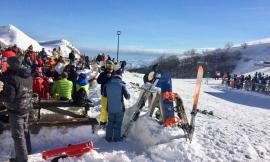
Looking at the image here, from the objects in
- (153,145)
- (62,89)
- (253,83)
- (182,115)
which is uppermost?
(62,89)

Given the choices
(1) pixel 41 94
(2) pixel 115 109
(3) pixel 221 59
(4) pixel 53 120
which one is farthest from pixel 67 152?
(3) pixel 221 59

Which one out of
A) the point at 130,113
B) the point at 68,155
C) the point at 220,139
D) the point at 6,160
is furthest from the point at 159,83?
the point at 6,160

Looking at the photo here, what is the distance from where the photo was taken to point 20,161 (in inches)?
291

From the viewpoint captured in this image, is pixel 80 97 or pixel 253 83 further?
pixel 253 83

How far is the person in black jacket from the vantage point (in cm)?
720

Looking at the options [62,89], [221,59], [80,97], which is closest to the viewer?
[80,97]

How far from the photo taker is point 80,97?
9922 mm

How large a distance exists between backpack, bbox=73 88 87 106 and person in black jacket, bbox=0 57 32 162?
2.44 metres

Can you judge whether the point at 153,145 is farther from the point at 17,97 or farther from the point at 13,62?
the point at 13,62

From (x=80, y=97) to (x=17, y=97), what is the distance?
2.77 metres

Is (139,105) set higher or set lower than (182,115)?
higher

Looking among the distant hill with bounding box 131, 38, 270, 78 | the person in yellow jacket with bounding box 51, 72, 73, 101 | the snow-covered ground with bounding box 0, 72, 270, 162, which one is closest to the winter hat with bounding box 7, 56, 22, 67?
the snow-covered ground with bounding box 0, 72, 270, 162

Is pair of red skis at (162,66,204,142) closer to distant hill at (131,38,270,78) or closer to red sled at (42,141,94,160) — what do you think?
red sled at (42,141,94,160)

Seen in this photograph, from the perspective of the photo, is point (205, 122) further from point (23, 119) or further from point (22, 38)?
point (22, 38)
